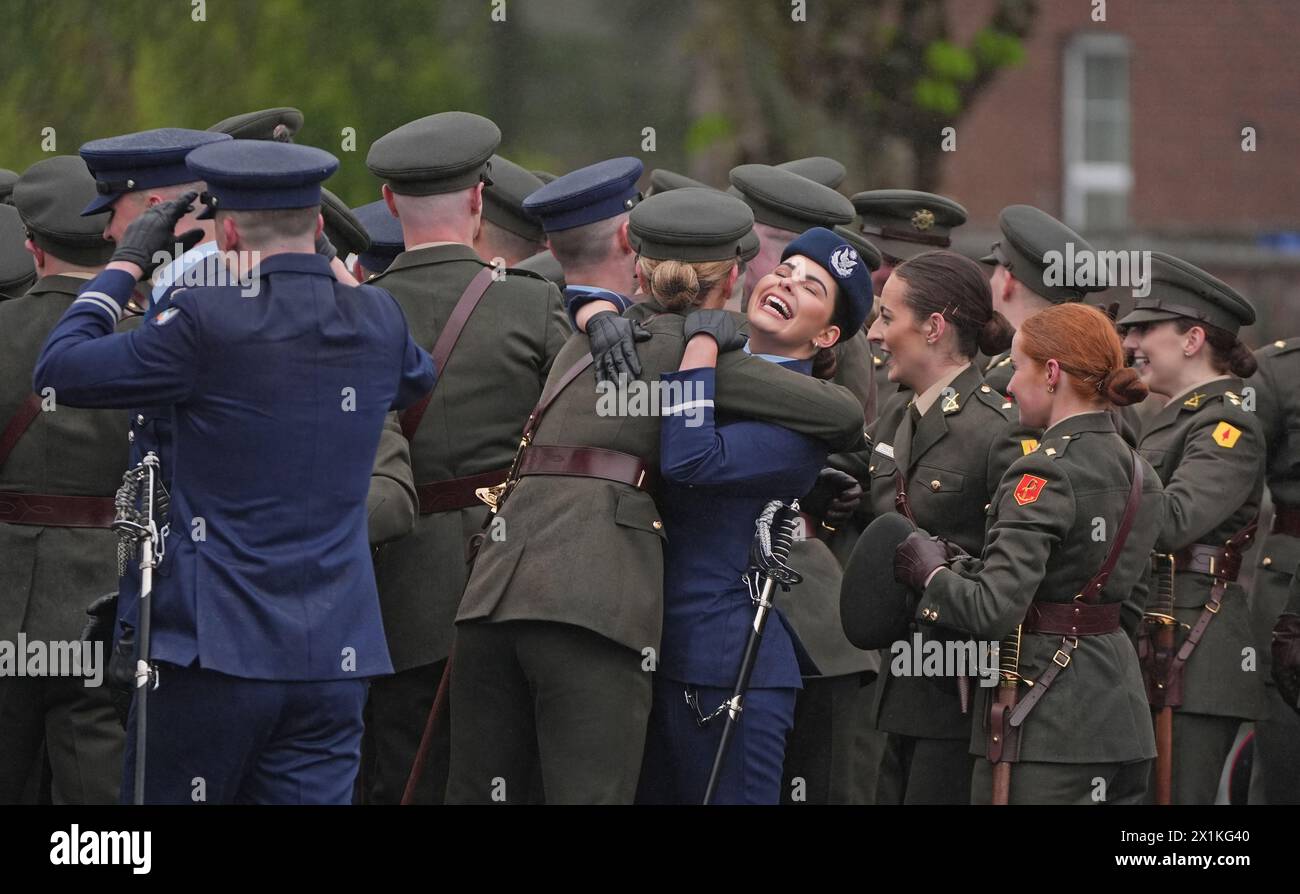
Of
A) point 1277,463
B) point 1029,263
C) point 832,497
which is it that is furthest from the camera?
point 1277,463

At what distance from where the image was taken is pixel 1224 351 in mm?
6984

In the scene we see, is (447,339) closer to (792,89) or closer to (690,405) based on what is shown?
(690,405)

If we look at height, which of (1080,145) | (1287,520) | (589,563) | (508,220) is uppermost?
(1080,145)

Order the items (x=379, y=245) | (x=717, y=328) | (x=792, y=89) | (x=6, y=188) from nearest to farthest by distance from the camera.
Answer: (x=717, y=328)
(x=379, y=245)
(x=6, y=188)
(x=792, y=89)

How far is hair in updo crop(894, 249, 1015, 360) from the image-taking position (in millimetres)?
6109

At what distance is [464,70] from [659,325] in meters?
9.01

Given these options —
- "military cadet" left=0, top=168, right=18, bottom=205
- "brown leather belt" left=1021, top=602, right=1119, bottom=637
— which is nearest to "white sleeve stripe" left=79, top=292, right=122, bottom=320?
"brown leather belt" left=1021, top=602, right=1119, bottom=637

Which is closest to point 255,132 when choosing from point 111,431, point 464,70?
point 111,431

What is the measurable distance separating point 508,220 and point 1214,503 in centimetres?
249

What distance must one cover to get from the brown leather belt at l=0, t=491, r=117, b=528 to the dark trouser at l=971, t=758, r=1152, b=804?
8.23ft

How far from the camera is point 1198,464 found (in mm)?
6777

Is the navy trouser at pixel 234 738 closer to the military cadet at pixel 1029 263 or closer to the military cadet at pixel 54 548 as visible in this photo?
the military cadet at pixel 54 548

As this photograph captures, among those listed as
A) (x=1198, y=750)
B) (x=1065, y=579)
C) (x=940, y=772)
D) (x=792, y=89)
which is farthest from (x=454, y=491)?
(x=792, y=89)

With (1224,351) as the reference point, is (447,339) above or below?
below
